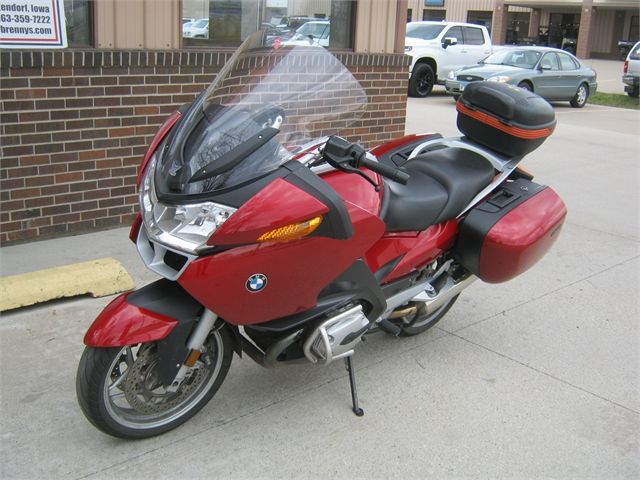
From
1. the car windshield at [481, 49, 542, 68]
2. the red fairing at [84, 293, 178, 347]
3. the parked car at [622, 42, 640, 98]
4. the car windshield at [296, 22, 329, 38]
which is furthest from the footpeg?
the parked car at [622, 42, 640, 98]

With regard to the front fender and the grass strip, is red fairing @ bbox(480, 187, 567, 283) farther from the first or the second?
the grass strip

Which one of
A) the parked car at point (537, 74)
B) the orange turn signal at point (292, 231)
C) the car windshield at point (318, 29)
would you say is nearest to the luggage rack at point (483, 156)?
the orange turn signal at point (292, 231)

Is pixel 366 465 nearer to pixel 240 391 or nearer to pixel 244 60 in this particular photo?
pixel 240 391

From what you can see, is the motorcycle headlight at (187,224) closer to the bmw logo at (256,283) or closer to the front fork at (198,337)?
the bmw logo at (256,283)

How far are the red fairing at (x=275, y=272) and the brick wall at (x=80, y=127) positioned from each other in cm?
202

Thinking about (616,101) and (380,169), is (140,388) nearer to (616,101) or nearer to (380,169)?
(380,169)

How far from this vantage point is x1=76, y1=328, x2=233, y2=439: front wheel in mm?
2957

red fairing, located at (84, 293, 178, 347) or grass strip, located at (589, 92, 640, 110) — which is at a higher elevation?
red fairing, located at (84, 293, 178, 347)

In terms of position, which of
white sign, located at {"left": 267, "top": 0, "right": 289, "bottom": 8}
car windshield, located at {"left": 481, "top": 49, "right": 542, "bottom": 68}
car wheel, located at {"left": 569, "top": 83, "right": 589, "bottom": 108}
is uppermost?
white sign, located at {"left": 267, "top": 0, "right": 289, "bottom": 8}

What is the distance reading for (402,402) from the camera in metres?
Result: 3.66

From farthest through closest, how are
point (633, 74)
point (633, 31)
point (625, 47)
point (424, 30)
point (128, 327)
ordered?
point (633, 31) → point (625, 47) → point (633, 74) → point (424, 30) → point (128, 327)

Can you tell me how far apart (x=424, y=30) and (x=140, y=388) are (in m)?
17.6

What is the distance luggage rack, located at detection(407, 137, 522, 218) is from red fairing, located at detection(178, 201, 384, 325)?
101 centimetres

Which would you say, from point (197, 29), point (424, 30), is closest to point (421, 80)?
point (424, 30)
